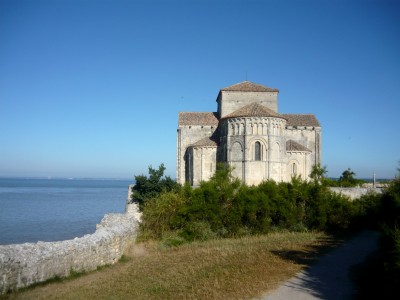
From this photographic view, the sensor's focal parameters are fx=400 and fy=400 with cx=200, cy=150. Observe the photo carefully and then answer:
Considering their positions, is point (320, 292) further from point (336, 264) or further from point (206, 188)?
point (206, 188)

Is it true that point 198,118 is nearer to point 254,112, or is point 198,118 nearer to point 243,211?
point 254,112

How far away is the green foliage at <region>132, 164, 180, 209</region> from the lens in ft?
88.1

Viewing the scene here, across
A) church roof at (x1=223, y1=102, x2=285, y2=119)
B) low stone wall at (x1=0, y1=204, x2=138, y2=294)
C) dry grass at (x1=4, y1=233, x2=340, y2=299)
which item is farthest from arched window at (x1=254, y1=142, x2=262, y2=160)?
low stone wall at (x1=0, y1=204, x2=138, y2=294)

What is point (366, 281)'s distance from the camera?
385 inches

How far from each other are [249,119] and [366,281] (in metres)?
21.1

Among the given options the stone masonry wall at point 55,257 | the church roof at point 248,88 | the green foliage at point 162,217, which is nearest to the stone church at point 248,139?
the church roof at point 248,88

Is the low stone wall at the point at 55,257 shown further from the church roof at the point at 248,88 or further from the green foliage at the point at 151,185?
the church roof at the point at 248,88

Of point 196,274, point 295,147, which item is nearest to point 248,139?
point 295,147

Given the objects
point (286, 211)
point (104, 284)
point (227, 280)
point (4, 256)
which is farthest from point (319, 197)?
point (4, 256)

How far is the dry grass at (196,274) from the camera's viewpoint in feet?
30.4

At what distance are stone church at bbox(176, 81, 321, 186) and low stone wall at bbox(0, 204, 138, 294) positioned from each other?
14.3 metres

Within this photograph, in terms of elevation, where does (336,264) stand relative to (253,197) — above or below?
below

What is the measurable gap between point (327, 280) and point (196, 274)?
3.39 m

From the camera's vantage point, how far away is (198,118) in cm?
3622
